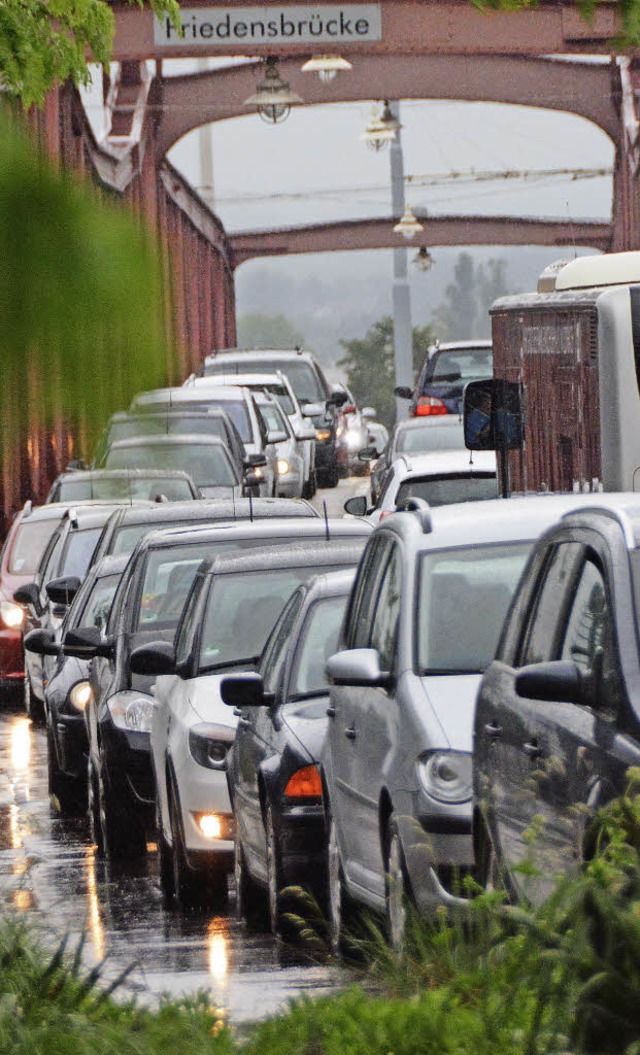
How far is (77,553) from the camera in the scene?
19484 millimetres

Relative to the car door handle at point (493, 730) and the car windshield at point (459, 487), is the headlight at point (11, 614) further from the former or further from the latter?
the car door handle at point (493, 730)

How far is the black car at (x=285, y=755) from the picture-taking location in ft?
29.9

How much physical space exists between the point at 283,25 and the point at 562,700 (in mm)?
25851

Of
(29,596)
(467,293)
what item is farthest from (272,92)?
(467,293)

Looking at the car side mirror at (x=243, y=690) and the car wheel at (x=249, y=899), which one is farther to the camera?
the car wheel at (x=249, y=899)

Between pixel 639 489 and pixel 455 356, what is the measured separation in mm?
20847

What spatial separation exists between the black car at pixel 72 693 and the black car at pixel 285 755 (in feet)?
11.9

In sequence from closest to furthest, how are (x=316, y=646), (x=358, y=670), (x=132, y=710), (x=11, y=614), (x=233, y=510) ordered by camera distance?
1. (x=358, y=670)
2. (x=316, y=646)
3. (x=132, y=710)
4. (x=233, y=510)
5. (x=11, y=614)

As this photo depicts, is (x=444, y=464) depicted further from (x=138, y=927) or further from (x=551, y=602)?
(x=551, y=602)

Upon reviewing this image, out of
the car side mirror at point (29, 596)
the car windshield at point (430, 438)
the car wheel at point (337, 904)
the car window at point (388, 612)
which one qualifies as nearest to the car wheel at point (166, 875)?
the car wheel at point (337, 904)

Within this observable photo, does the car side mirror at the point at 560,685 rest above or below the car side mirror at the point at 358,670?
above

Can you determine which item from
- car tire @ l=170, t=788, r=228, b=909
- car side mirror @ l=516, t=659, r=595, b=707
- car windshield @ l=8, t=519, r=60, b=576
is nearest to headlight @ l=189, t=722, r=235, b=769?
car tire @ l=170, t=788, r=228, b=909

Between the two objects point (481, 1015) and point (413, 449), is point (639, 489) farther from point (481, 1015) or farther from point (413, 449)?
point (481, 1015)

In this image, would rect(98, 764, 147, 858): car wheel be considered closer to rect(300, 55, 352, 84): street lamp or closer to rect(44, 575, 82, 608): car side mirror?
rect(44, 575, 82, 608): car side mirror
